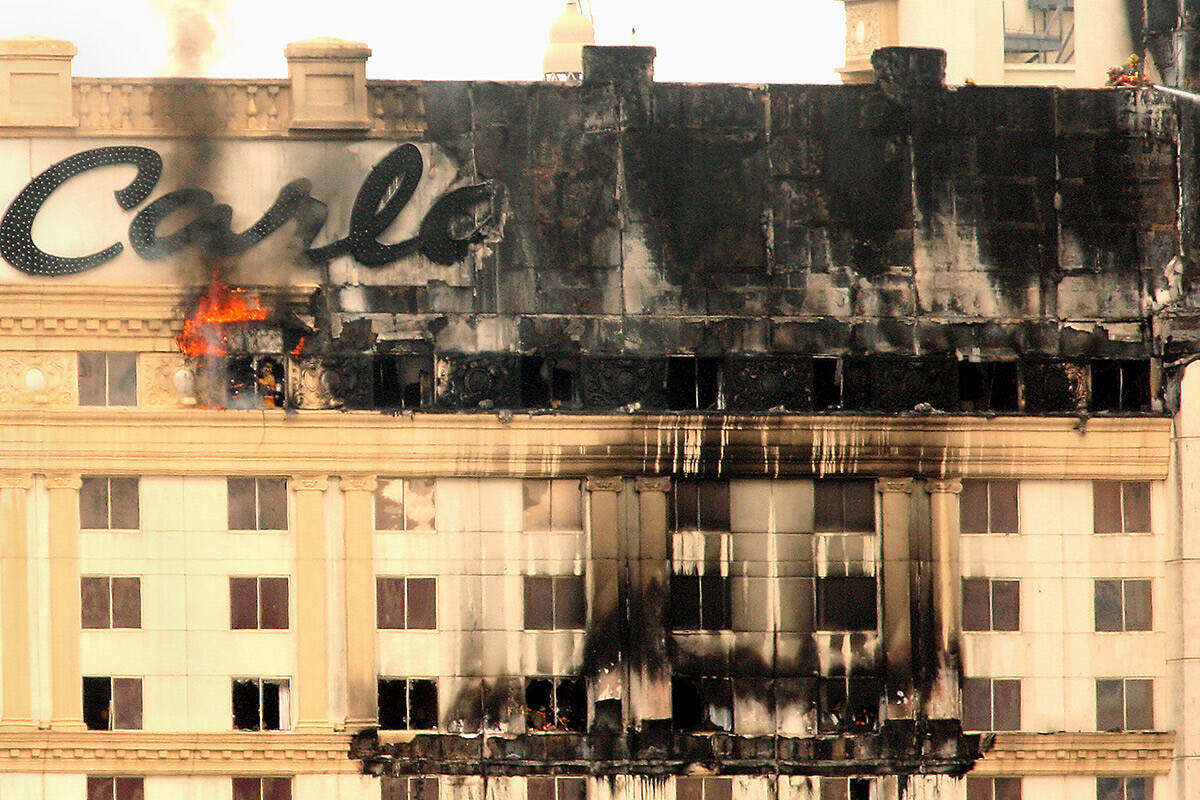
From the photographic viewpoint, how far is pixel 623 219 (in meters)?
55.1

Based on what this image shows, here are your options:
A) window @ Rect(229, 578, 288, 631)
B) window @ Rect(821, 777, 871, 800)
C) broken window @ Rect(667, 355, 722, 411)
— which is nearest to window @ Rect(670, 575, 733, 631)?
broken window @ Rect(667, 355, 722, 411)

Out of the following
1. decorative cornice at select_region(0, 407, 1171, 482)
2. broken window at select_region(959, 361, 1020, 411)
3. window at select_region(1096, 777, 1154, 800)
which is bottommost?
window at select_region(1096, 777, 1154, 800)

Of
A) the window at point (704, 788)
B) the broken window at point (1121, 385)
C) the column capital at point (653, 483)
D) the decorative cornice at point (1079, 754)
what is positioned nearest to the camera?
the column capital at point (653, 483)

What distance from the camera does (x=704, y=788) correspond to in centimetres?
5472

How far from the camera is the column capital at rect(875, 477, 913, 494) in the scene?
55.1 m

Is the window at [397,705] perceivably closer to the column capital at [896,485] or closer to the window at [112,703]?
the window at [112,703]

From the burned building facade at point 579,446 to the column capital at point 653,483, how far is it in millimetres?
55

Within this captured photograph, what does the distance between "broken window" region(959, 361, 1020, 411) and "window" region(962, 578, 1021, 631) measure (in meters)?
4.40

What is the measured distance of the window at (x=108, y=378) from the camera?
2115 inches

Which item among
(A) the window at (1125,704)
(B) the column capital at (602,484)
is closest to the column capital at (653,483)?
(B) the column capital at (602,484)

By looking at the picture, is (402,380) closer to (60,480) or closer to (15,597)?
(60,480)

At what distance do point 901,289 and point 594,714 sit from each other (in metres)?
13.1

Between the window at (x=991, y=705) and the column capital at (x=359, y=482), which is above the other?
the column capital at (x=359, y=482)

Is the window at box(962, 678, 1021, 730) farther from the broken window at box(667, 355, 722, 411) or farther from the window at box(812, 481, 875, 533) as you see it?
the broken window at box(667, 355, 722, 411)
